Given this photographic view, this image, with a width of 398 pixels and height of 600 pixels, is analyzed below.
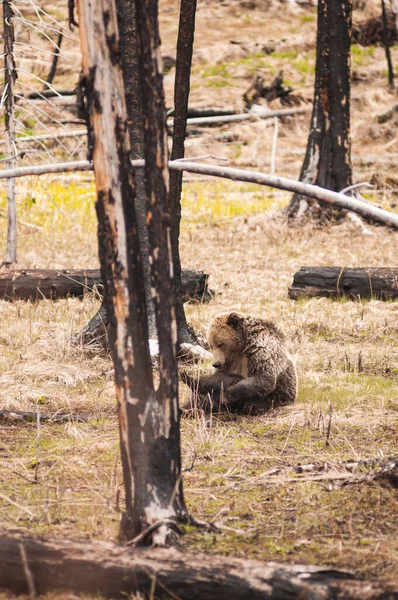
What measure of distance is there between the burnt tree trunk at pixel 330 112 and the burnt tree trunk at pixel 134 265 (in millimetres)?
12041

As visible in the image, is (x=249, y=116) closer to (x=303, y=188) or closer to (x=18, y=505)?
(x=303, y=188)

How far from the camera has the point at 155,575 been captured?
3078mm

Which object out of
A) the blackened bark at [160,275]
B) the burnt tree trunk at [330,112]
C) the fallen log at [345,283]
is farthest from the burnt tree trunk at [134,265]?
the burnt tree trunk at [330,112]

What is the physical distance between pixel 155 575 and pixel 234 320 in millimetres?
3310

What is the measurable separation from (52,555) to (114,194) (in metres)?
1.56

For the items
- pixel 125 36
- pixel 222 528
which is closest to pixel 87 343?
pixel 125 36

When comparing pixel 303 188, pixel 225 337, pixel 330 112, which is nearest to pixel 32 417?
pixel 225 337

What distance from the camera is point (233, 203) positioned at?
18.0 metres

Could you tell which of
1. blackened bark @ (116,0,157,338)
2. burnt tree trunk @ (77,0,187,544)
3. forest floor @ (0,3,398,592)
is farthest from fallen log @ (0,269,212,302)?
burnt tree trunk @ (77,0,187,544)

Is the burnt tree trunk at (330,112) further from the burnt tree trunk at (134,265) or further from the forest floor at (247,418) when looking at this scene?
the burnt tree trunk at (134,265)

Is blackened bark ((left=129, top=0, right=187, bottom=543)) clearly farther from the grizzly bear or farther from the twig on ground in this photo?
the grizzly bear

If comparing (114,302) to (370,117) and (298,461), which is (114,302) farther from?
(370,117)

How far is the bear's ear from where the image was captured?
20.4 feet

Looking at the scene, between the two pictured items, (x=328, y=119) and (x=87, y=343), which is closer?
(x=87, y=343)
